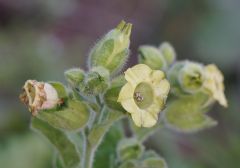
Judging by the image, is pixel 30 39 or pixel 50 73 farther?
pixel 30 39

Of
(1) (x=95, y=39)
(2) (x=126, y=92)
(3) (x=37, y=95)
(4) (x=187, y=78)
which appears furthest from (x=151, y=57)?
(1) (x=95, y=39)

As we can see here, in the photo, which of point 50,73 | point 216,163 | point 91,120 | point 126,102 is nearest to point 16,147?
point 50,73

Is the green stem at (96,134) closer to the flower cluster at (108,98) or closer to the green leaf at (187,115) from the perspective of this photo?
the flower cluster at (108,98)

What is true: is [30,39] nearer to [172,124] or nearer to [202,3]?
[202,3]

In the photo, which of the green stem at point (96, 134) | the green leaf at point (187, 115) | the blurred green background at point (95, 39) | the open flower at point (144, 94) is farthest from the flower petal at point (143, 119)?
the blurred green background at point (95, 39)

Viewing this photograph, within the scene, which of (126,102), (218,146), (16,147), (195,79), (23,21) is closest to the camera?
(126,102)

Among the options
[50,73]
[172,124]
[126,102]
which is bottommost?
[172,124]

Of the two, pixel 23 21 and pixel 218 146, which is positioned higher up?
pixel 23 21
